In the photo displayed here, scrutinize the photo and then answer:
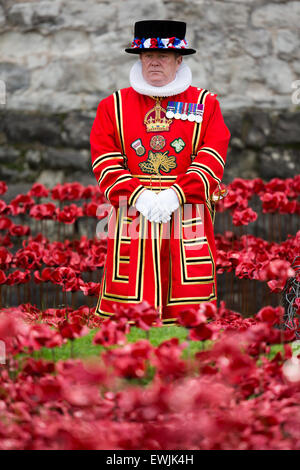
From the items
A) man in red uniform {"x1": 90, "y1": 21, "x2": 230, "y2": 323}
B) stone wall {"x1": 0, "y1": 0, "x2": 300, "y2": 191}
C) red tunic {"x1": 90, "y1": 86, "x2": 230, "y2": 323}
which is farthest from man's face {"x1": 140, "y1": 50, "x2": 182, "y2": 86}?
stone wall {"x1": 0, "y1": 0, "x2": 300, "y2": 191}

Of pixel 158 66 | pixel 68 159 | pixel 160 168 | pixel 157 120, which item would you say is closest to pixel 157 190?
pixel 160 168

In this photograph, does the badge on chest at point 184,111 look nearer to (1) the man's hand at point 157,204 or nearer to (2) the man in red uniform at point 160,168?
(2) the man in red uniform at point 160,168

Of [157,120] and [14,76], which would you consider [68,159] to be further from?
[157,120]

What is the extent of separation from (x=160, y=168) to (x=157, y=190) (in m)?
0.12

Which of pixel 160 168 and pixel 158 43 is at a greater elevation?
pixel 158 43

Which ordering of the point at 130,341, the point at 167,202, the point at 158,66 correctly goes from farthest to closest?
the point at 158,66, the point at 167,202, the point at 130,341

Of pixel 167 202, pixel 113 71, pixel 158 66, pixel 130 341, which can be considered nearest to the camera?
pixel 130 341

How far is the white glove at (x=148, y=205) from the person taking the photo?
342cm

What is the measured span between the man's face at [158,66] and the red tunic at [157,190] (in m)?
0.12

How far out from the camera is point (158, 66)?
355cm

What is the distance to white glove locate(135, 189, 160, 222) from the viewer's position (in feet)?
11.2

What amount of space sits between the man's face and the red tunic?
0.39 ft

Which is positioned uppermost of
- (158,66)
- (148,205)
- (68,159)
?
(158,66)

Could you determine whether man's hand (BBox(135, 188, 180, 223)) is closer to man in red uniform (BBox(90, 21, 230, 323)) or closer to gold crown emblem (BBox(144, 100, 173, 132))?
man in red uniform (BBox(90, 21, 230, 323))
